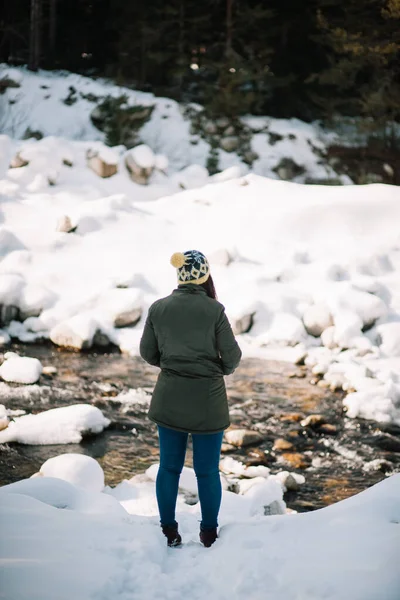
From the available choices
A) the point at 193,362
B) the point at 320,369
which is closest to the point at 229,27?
the point at 320,369

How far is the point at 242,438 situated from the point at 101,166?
10496 millimetres

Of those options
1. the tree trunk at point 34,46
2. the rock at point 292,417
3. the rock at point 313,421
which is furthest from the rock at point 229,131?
the rock at point 313,421

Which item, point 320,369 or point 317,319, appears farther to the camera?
point 317,319

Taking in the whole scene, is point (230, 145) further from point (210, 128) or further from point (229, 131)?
point (210, 128)

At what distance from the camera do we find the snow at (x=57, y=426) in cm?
538

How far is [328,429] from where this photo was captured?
593 cm

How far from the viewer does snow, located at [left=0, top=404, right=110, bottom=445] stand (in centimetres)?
538

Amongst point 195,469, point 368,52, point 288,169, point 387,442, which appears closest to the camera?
point 195,469

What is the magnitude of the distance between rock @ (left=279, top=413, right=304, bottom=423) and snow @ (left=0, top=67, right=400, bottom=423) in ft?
1.89

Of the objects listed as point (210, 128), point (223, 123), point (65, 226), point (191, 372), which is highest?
point (191, 372)

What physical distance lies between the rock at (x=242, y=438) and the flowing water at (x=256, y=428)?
3.0 inches

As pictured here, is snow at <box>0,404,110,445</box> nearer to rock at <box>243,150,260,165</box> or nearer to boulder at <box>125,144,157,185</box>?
boulder at <box>125,144,157,185</box>

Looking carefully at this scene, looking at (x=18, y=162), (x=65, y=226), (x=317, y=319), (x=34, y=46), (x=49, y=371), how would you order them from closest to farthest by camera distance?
(x=49, y=371)
(x=317, y=319)
(x=65, y=226)
(x=18, y=162)
(x=34, y=46)

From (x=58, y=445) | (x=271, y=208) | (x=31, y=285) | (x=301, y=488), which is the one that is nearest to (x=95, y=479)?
(x=58, y=445)
